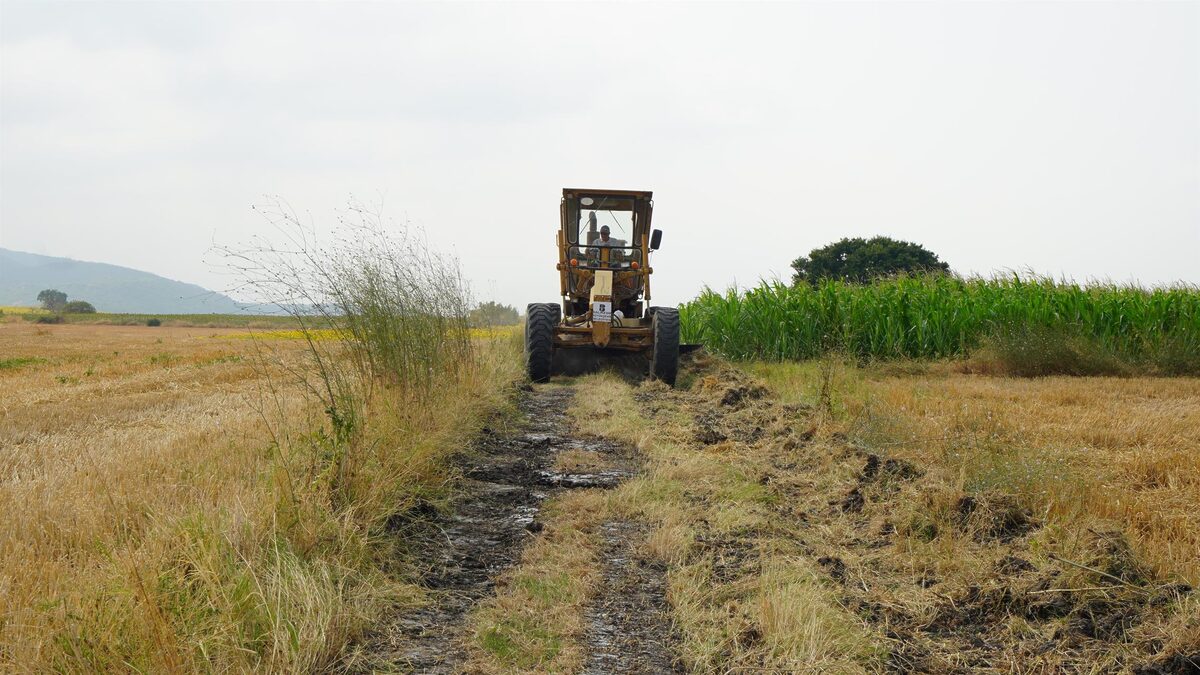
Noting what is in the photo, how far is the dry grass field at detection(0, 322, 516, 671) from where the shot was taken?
3160mm

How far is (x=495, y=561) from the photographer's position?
4793 mm

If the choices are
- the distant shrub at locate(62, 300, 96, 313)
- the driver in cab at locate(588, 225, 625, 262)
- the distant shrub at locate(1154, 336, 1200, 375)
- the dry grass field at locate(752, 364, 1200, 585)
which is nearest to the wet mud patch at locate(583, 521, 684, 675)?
the dry grass field at locate(752, 364, 1200, 585)

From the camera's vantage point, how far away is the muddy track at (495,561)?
11.9 ft

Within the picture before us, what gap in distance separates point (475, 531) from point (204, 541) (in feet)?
5.83

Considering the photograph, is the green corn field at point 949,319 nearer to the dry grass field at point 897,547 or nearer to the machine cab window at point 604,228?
the machine cab window at point 604,228

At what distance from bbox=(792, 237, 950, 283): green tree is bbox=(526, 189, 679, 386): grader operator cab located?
24866 millimetres

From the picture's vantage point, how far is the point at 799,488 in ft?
20.5

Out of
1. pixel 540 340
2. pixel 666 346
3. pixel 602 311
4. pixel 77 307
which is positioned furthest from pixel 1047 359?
pixel 77 307

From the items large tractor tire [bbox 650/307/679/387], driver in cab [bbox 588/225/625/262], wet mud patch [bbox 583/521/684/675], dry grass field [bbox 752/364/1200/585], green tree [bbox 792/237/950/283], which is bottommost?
wet mud patch [bbox 583/521/684/675]

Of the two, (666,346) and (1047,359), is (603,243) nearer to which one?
(666,346)

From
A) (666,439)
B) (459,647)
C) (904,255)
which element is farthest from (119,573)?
(904,255)

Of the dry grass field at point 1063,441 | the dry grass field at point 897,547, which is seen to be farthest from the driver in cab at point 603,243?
the dry grass field at point 897,547

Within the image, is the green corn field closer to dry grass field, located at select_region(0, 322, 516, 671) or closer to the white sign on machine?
the white sign on machine

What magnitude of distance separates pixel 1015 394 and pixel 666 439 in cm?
482
